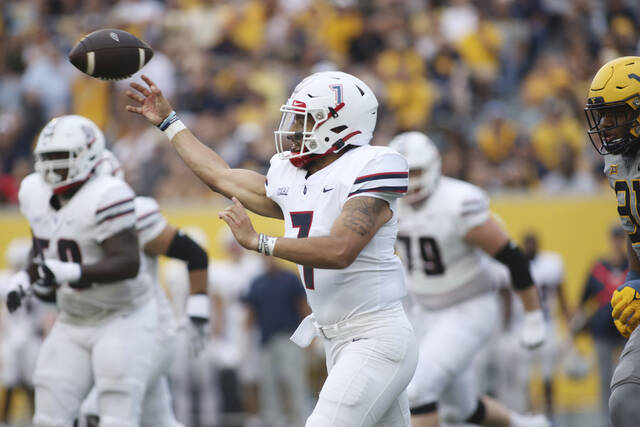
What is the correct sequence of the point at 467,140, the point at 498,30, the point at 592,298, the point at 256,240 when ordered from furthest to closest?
the point at 498,30, the point at 467,140, the point at 592,298, the point at 256,240

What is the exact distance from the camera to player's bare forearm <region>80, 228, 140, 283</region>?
17.2 ft

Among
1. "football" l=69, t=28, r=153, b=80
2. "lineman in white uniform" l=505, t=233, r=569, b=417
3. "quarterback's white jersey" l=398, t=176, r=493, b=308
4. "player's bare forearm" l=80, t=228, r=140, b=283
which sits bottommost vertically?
"lineman in white uniform" l=505, t=233, r=569, b=417

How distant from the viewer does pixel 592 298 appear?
8945 millimetres

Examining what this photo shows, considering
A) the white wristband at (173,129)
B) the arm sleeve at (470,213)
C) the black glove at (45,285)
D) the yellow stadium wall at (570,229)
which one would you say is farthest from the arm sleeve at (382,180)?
the yellow stadium wall at (570,229)

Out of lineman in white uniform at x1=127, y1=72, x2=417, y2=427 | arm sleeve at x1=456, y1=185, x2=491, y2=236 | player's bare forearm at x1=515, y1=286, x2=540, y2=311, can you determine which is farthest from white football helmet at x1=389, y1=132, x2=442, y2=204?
lineman in white uniform at x1=127, y1=72, x2=417, y2=427

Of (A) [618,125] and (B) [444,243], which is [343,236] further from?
(B) [444,243]

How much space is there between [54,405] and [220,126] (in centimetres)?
663

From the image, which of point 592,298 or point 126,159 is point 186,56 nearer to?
point 126,159

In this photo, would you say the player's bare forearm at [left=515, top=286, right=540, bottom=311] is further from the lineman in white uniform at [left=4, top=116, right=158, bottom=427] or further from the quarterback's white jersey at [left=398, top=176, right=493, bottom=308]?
the lineman in white uniform at [left=4, top=116, right=158, bottom=427]

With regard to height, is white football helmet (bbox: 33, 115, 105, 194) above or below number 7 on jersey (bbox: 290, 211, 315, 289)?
above

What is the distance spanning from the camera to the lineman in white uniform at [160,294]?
5684 mm

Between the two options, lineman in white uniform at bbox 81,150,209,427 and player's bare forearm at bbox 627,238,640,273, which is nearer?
Answer: player's bare forearm at bbox 627,238,640,273

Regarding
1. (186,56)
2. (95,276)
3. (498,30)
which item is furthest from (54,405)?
(498,30)

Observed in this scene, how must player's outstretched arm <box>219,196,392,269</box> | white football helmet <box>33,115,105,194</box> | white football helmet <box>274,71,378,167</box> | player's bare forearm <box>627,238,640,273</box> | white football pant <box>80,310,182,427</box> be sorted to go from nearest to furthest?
player's outstretched arm <box>219,196,392,269</box> → white football helmet <box>274,71,378,167</box> → player's bare forearm <box>627,238,640,273</box> → white football helmet <box>33,115,105,194</box> → white football pant <box>80,310,182,427</box>
